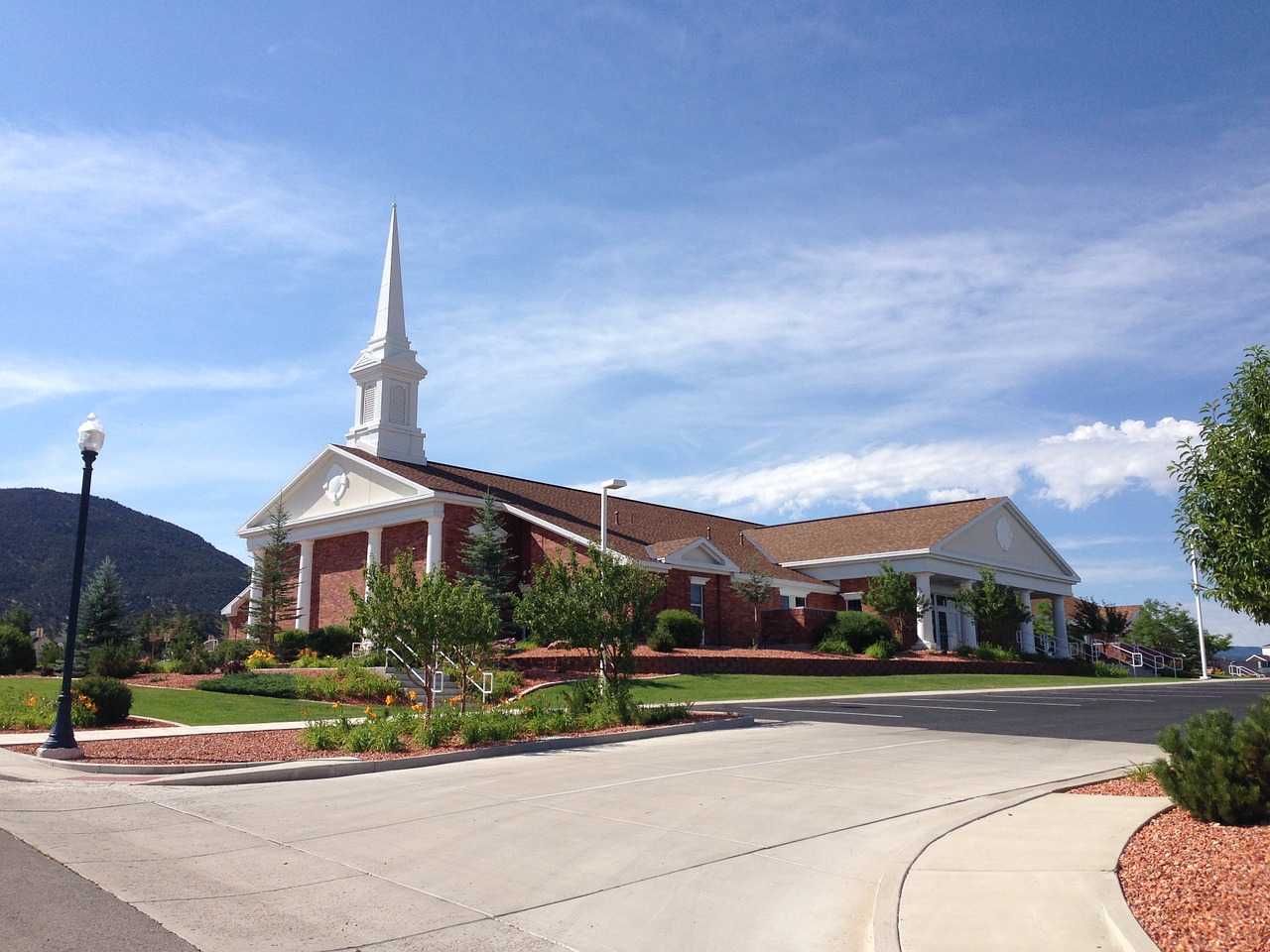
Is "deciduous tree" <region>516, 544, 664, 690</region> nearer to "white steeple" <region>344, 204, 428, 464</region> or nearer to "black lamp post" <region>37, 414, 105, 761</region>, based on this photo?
"black lamp post" <region>37, 414, 105, 761</region>

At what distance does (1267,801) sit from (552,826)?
580cm

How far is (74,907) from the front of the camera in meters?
6.27

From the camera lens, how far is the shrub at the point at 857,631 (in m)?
35.5

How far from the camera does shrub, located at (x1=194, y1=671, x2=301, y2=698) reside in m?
23.0

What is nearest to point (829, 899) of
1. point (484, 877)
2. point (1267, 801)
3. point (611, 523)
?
point (484, 877)

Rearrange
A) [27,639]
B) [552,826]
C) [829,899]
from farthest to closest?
[27,639]
[552,826]
[829,899]

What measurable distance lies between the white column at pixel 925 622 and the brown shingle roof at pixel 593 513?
482cm

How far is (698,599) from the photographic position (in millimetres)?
36344

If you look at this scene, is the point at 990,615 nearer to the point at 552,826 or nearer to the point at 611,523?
the point at 611,523

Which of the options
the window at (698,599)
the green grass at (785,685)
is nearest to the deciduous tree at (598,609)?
the green grass at (785,685)

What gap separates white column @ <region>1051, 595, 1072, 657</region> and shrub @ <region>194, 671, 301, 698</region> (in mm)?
37544

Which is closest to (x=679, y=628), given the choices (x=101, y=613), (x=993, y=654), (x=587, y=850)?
(x=993, y=654)

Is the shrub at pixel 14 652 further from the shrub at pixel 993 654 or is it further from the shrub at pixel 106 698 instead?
the shrub at pixel 993 654

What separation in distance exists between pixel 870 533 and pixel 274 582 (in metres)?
25.0
